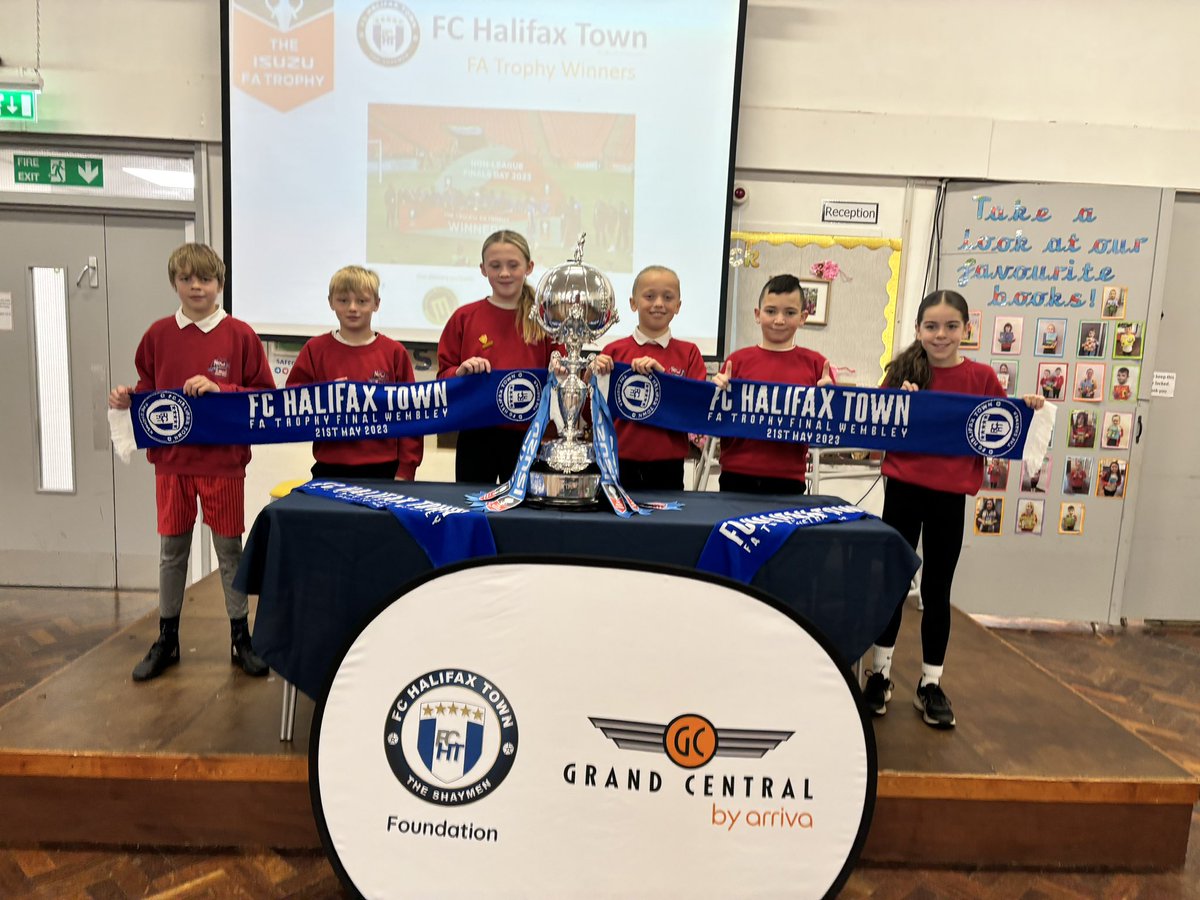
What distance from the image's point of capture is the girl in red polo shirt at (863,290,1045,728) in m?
1.98

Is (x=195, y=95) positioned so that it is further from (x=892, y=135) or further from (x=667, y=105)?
(x=892, y=135)

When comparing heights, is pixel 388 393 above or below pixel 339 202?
below

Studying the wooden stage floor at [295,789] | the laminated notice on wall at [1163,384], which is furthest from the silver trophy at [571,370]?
the laminated notice on wall at [1163,384]

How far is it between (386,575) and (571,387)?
0.62 meters

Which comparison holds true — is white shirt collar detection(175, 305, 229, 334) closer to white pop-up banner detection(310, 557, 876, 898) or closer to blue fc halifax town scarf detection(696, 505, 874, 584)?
white pop-up banner detection(310, 557, 876, 898)

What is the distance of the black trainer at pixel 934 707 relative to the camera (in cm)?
193

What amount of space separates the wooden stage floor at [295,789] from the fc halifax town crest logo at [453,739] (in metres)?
0.52

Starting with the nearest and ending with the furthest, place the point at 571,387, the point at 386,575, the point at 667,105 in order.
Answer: the point at 386,575 < the point at 571,387 < the point at 667,105

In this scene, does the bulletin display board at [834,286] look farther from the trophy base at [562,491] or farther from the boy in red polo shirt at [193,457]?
the boy in red polo shirt at [193,457]

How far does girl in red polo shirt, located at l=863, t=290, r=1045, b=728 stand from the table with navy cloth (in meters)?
0.47

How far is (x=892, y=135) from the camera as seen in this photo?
3627 millimetres

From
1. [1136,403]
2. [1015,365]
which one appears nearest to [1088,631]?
[1136,403]

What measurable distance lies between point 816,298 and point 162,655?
10.7 feet

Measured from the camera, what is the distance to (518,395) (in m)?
2.09
